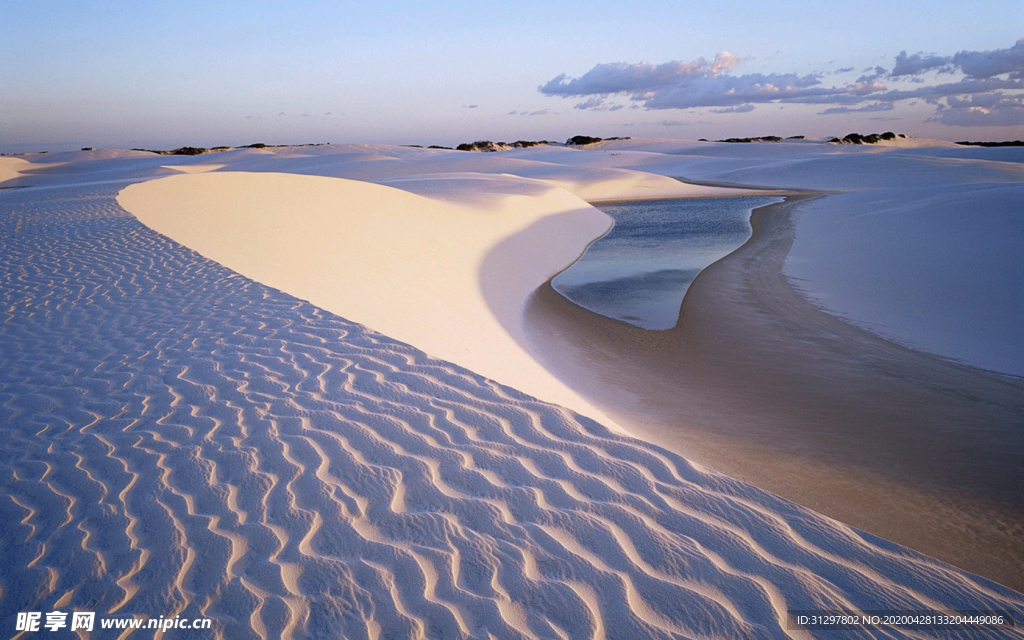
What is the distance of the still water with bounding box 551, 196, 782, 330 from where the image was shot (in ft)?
30.4

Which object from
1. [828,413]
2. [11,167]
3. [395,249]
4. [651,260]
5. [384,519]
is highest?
[11,167]

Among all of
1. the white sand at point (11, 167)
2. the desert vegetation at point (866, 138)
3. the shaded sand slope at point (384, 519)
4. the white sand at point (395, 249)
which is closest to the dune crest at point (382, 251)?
the white sand at point (395, 249)

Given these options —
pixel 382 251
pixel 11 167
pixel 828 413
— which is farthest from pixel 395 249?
pixel 11 167

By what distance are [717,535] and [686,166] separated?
50.4 meters

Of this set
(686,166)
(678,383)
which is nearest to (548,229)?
(678,383)

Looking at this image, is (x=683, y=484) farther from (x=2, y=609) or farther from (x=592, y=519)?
(x=2, y=609)

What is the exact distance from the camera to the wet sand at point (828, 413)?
3.56 m

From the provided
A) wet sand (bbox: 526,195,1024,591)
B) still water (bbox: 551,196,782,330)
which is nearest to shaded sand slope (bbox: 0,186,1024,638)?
wet sand (bbox: 526,195,1024,591)

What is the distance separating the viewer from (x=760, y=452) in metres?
4.40

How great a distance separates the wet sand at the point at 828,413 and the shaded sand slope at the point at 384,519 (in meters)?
1.21

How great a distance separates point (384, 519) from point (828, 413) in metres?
4.20

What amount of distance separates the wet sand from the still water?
2.35 feet

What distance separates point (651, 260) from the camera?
1348 cm

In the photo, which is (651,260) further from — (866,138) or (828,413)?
(866,138)
